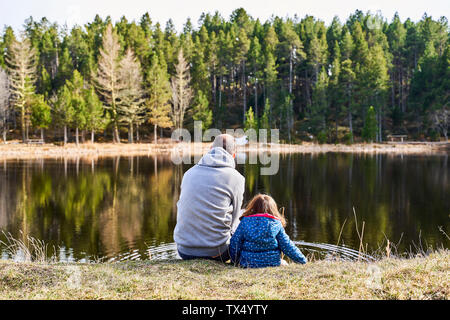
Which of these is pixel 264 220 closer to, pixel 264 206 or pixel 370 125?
pixel 264 206

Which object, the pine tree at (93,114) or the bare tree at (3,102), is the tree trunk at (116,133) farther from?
the bare tree at (3,102)

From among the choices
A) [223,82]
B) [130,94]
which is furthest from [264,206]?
[223,82]

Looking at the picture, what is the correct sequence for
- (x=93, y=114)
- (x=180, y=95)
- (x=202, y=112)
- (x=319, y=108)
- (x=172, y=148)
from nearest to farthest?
(x=93, y=114) → (x=172, y=148) → (x=180, y=95) → (x=202, y=112) → (x=319, y=108)

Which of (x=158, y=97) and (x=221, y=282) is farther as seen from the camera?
(x=158, y=97)

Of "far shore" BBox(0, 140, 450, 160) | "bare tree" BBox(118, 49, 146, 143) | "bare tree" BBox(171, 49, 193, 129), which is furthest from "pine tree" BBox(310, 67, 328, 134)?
"bare tree" BBox(118, 49, 146, 143)

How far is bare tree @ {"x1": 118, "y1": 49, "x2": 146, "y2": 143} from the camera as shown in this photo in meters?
49.4

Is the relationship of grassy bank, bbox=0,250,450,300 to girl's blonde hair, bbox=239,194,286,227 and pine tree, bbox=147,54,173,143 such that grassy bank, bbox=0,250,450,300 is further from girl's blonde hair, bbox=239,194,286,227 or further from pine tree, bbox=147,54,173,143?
pine tree, bbox=147,54,173,143

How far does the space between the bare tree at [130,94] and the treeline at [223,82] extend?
0.18 metres

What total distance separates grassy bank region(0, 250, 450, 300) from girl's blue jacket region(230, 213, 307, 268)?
200 millimetres

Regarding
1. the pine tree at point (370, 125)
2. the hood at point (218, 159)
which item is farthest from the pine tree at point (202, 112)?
the hood at point (218, 159)

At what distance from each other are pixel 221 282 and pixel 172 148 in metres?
46.0

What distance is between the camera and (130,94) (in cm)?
5000

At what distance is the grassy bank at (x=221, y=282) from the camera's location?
348 centimetres
